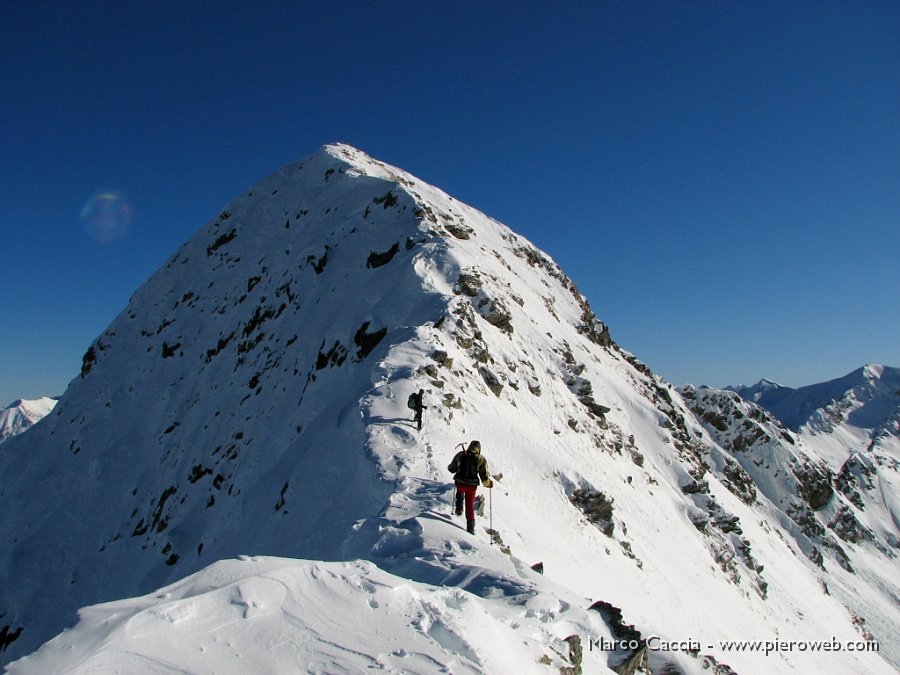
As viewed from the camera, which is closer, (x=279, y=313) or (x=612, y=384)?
(x=279, y=313)

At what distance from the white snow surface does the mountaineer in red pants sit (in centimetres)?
41

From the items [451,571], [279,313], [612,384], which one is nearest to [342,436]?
[451,571]

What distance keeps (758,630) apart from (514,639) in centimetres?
2794

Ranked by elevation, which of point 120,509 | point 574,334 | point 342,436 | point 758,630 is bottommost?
point 758,630

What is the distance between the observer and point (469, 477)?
10.0 m

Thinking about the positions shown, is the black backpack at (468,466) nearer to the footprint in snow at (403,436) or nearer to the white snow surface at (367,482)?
the white snow surface at (367,482)

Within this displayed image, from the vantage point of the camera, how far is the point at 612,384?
3931cm

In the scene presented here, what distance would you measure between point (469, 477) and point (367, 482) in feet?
10.5

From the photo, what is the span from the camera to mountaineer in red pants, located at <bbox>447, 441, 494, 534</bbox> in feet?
32.7

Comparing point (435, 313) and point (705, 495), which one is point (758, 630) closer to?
point (705, 495)

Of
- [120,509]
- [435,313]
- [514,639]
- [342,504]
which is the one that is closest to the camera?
[514,639]

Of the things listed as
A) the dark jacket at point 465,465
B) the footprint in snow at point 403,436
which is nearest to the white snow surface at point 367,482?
the footprint in snow at point 403,436

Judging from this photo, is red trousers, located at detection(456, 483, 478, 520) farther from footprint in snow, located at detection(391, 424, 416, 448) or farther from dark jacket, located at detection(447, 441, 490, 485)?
footprint in snow, located at detection(391, 424, 416, 448)

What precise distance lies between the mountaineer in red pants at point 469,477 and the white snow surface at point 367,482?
408 millimetres
